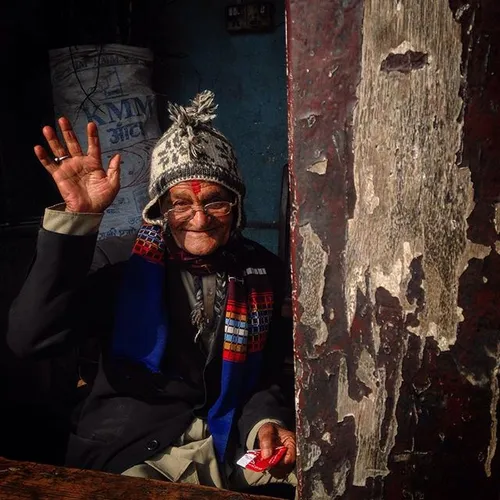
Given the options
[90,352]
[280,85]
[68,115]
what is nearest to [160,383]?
[90,352]

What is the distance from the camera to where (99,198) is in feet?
4.95

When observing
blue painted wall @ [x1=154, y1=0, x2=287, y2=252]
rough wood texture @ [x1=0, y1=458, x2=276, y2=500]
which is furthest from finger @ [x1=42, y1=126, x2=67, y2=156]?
blue painted wall @ [x1=154, y1=0, x2=287, y2=252]

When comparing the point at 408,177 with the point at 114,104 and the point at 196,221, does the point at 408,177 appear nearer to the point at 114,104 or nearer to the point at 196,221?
the point at 196,221

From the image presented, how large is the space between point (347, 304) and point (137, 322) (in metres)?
1.11

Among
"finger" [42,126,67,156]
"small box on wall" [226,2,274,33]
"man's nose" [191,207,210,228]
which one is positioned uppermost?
"small box on wall" [226,2,274,33]

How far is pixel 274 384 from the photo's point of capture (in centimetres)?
201

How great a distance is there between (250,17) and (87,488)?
363 cm

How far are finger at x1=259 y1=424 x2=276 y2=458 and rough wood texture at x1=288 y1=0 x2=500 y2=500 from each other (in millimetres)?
821

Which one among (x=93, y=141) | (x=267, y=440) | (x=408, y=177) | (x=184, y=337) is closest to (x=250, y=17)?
(x=93, y=141)

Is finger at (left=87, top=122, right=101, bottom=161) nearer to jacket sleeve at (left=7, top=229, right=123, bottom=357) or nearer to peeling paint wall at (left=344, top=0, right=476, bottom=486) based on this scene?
jacket sleeve at (left=7, top=229, right=123, bottom=357)

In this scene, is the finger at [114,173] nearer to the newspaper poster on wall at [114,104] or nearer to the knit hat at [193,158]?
the knit hat at [193,158]

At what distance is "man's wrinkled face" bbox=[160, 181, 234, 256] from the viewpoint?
5.99ft

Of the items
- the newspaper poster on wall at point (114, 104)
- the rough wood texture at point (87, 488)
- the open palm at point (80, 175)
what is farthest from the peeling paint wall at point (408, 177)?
the newspaper poster on wall at point (114, 104)

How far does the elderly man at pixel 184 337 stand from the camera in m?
1.74
